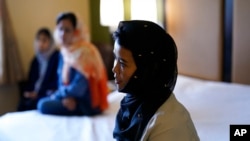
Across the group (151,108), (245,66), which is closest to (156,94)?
(151,108)

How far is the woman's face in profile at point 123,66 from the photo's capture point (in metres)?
0.94

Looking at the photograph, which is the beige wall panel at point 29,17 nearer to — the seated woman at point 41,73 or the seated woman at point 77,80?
the seated woman at point 41,73

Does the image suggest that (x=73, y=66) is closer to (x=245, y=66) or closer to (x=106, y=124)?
(x=106, y=124)

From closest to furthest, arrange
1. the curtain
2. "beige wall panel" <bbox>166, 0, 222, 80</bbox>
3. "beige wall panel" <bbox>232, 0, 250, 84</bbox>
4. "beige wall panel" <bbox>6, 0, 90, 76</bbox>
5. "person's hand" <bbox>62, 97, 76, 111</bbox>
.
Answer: "person's hand" <bbox>62, 97, 76, 111</bbox> → "beige wall panel" <bbox>232, 0, 250, 84</bbox> → "beige wall panel" <bbox>166, 0, 222, 80</bbox> → the curtain → "beige wall panel" <bbox>6, 0, 90, 76</bbox>

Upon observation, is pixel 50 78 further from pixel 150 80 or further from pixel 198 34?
pixel 150 80

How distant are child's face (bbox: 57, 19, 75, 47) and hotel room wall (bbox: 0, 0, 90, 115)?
105 centimetres

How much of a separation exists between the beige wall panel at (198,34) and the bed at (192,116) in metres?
0.24

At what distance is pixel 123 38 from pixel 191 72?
69.8 inches

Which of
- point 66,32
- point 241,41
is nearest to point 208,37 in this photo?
point 241,41

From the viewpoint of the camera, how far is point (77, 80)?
1939 mm

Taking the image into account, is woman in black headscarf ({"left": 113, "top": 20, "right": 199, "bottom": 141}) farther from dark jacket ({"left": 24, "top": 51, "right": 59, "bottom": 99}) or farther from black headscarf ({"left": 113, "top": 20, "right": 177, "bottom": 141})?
dark jacket ({"left": 24, "top": 51, "right": 59, "bottom": 99})

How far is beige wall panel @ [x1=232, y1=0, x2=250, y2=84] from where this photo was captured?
2172 mm

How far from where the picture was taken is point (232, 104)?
195 cm

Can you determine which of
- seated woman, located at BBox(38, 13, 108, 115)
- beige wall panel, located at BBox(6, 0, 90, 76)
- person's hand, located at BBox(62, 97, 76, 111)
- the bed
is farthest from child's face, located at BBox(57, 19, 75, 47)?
beige wall panel, located at BBox(6, 0, 90, 76)
